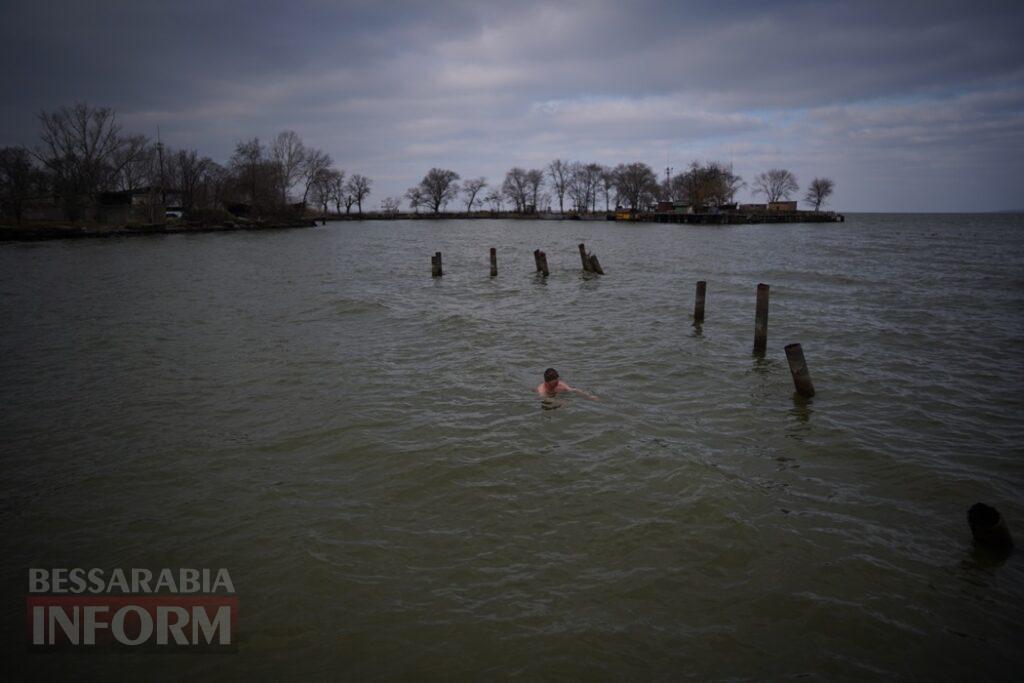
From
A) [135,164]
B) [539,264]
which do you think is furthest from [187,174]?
[539,264]

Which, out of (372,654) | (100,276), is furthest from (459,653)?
(100,276)

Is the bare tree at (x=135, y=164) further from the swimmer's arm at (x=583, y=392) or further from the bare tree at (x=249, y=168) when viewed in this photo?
the swimmer's arm at (x=583, y=392)

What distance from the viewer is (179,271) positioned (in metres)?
32.1

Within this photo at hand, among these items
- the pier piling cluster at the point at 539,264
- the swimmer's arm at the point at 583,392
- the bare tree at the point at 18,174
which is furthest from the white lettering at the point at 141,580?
the bare tree at the point at 18,174

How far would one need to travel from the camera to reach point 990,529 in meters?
5.89

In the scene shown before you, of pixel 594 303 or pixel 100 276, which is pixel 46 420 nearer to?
pixel 594 303

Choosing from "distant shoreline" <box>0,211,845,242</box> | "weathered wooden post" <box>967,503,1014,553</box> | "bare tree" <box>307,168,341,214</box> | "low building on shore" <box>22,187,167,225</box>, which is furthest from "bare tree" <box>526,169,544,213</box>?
"weathered wooden post" <box>967,503,1014,553</box>

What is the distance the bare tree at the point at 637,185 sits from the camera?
155 metres

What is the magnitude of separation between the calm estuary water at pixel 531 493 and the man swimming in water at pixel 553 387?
34 cm

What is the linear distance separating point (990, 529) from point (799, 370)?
5269 mm

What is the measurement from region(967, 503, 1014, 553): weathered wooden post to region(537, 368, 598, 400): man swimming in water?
240 inches

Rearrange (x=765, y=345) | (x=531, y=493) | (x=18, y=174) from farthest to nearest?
1. (x=18, y=174)
2. (x=765, y=345)
3. (x=531, y=493)

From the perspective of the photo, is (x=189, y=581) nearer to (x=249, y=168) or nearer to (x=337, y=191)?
(x=249, y=168)

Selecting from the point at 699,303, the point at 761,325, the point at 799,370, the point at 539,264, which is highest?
the point at 539,264
